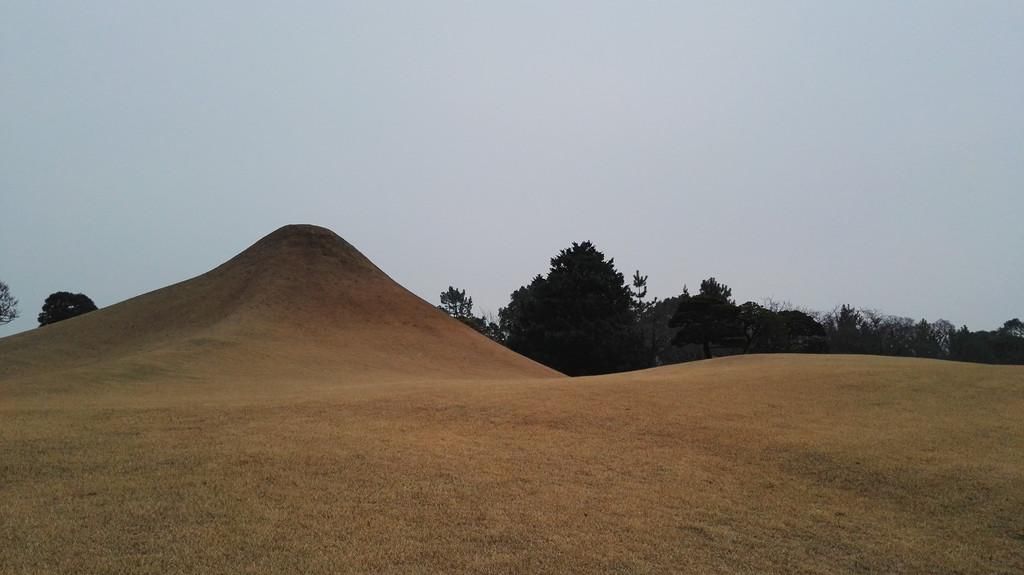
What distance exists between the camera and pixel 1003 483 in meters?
7.41

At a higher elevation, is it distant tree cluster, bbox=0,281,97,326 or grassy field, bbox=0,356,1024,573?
distant tree cluster, bbox=0,281,97,326

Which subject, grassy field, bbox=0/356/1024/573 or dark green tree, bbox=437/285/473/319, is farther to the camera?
dark green tree, bbox=437/285/473/319

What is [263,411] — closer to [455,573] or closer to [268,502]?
[268,502]

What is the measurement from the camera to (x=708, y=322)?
37.2m

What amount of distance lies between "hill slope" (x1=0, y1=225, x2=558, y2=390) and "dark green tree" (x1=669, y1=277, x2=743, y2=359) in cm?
1301

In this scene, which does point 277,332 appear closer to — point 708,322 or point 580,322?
point 580,322

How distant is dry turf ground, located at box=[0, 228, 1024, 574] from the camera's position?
554cm

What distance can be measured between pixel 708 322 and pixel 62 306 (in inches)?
1770

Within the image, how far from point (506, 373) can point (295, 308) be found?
917 centimetres

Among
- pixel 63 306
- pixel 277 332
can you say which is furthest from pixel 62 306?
pixel 277 332

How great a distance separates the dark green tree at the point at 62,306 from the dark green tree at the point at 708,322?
40.6 m

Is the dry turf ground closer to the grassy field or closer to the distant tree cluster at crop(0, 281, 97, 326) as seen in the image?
the grassy field

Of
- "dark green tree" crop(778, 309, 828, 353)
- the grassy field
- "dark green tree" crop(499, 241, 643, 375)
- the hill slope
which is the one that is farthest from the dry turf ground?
"dark green tree" crop(778, 309, 828, 353)

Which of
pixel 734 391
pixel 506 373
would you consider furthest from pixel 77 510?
pixel 506 373
